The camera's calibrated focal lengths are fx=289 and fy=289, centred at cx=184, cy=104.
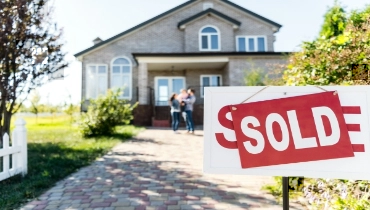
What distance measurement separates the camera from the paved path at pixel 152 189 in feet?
11.6

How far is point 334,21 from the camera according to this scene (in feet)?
24.7

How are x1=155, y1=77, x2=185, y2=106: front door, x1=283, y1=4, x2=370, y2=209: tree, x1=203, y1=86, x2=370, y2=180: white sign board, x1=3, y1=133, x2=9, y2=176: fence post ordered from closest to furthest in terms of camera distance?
x1=203, y1=86, x2=370, y2=180: white sign board → x1=283, y1=4, x2=370, y2=209: tree → x1=3, y1=133, x2=9, y2=176: fence post → x1=155, y1=77, x2=185, y2=106: front door

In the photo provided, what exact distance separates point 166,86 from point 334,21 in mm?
13410

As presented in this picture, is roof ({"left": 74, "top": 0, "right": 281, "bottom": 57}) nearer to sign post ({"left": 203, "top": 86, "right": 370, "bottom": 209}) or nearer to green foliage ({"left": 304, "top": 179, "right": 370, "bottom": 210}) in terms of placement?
green foliage ({"left": 304, "top": 179, "right": 370, "bottom": 210})

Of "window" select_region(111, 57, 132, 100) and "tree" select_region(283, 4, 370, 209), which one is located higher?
"window" select_region(111, 57, 132, 100)

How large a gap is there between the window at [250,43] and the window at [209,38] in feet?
5.29

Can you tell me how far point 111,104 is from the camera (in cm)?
1066

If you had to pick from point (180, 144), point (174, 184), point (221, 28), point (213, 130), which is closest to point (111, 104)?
point (180, 144)

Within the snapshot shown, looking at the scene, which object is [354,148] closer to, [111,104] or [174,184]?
[174,184]

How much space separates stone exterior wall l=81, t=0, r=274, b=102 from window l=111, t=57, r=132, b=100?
0.90 feet

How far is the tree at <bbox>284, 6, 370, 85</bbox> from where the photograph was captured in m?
3.59

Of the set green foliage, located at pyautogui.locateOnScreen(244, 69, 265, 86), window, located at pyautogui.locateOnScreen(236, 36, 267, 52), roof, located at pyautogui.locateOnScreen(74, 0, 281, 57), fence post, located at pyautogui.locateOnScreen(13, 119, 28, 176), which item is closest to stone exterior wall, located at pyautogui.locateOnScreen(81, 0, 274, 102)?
roof, located at pyautogui.locateOnScreen(74, 0, 281, 57)

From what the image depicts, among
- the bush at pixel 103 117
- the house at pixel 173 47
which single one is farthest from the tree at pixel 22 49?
the house at pixel 173 47

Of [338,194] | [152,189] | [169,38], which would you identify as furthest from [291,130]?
[169,38]
